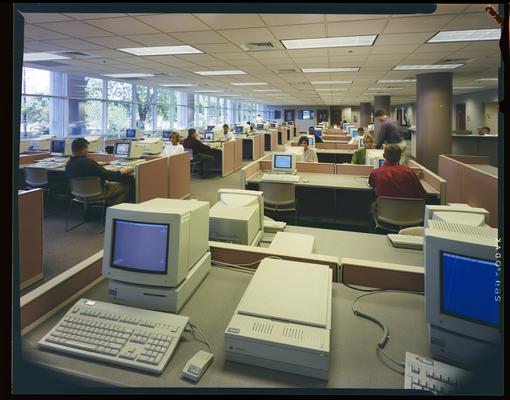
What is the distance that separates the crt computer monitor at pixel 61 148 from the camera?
231 inches

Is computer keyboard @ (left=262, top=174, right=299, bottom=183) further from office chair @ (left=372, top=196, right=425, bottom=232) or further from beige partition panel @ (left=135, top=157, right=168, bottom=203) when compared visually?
beige partition panel @ (left=135, top=157, right=168, bottom=203)

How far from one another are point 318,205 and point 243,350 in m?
3.91

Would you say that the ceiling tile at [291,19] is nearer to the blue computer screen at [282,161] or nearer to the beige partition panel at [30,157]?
the blue computer screen at [282,161]

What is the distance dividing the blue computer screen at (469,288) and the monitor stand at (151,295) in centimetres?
87

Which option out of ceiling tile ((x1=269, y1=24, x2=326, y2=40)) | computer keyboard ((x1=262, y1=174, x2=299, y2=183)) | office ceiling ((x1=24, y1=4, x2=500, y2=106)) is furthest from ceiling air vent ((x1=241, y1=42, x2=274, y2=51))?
computer keyboard ((x1=262, y1=174, x2=299, y2=183))

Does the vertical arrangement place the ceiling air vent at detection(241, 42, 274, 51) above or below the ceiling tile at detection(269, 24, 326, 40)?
above

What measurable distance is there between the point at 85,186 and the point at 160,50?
2.46 metres

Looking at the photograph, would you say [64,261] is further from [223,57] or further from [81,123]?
[81,123]

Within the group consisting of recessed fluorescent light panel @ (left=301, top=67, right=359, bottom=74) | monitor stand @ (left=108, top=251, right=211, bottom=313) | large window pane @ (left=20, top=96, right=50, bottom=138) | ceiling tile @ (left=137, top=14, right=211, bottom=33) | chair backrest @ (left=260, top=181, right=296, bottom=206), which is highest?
recessed fluorescent light panel @ (left=301, top=67, right=359, bottom=74)

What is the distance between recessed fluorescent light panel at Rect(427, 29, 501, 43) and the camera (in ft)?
13.4

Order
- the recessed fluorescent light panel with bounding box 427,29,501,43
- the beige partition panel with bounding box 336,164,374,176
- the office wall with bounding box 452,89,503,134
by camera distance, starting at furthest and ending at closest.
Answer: the office wall with bounding box 452,89,503,134 → the beige partition panel with bounding box 336,164,374,176 → the recessed fluorescent light panel with bounding box 427,29,501,43

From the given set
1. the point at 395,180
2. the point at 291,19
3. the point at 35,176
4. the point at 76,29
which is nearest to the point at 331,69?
the point at 291,19

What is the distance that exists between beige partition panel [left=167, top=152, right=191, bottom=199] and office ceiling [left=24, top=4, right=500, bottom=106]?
1.65 metres

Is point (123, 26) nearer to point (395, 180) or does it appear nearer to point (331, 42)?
point (331, 42)
